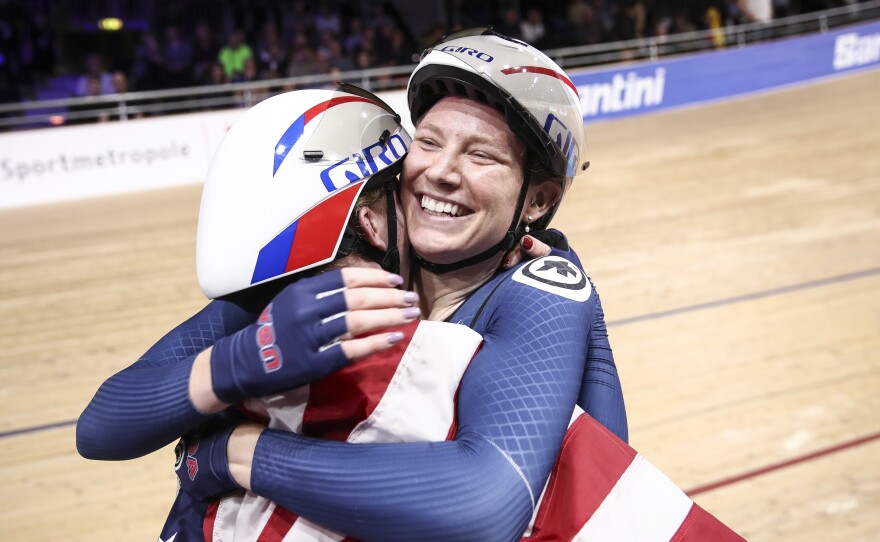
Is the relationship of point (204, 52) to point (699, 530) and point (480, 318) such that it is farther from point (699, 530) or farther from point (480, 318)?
point (699, 530)

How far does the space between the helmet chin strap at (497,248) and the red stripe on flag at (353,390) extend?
0.57m

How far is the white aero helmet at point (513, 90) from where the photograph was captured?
5.21ft

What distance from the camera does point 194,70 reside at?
11.2 metres

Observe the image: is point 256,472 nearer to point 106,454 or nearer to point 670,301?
point 106,454

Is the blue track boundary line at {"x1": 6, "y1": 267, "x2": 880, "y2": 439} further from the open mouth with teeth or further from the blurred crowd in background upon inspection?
the blurred crowd in background

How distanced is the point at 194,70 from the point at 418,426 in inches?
433

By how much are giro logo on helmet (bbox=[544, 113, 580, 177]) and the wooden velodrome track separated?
173 cm

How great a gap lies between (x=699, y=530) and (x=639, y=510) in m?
0.10

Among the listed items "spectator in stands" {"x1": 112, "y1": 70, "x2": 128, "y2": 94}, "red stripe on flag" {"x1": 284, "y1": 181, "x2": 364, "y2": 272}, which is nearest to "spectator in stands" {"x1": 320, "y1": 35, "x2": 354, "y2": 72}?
"spectator in stands" {"x1": 112, "y1": 70, "x2": 128, "y2": 94}

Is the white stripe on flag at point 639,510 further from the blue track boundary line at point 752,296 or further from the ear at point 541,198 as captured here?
the blue track boundary line at point 752,296

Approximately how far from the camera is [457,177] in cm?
161

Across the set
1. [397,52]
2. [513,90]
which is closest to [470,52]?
[513,90]

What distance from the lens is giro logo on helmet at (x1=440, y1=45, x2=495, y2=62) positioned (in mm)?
1616

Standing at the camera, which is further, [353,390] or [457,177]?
[457,177]
